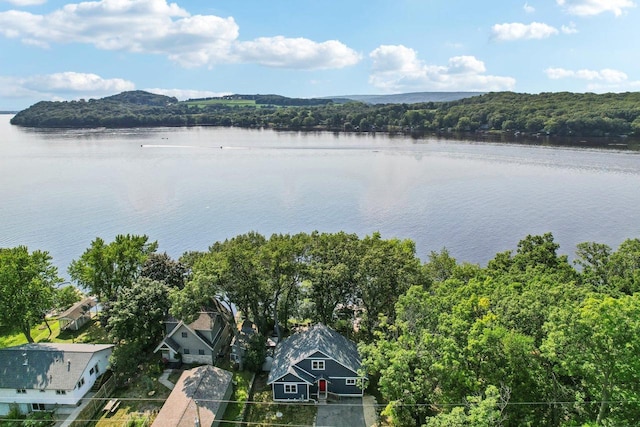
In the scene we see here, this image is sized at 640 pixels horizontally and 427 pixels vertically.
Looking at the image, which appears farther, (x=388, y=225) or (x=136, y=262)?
(x=388, y=225)

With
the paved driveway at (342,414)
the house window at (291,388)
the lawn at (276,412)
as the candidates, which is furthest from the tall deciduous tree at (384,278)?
the lawn at (276,412)

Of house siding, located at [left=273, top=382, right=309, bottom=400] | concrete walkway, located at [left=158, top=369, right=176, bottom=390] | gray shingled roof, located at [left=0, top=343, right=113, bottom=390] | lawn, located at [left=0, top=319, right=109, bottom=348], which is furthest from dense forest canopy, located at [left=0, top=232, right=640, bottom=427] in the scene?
house siding, located at [left=273, top=382, right=309, bottom=400]

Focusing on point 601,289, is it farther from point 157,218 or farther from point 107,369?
point 157,218

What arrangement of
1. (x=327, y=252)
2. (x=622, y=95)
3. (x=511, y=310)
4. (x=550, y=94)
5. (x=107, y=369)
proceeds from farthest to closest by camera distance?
(x=550, y=94), (x=622, y=95), (x=327, y=252), (x=107, y=369), (x=511, y=310)

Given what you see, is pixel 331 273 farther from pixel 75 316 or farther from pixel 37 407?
pixel 75 316

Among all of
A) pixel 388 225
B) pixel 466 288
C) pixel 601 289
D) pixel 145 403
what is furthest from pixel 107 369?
pixel 388 225

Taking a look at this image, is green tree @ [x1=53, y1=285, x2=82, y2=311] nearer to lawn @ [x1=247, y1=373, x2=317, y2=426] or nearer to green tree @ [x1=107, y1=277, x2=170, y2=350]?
green tree @ [x1=107, y1=277, x2=170, y2=350]

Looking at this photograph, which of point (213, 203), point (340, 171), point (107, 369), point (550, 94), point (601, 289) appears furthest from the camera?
point (550, 94)
